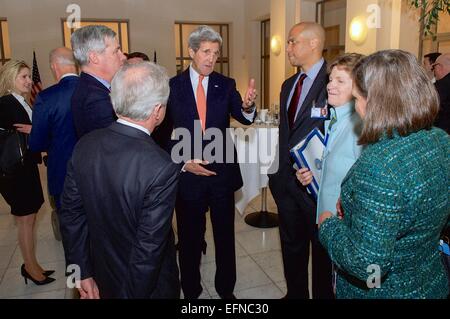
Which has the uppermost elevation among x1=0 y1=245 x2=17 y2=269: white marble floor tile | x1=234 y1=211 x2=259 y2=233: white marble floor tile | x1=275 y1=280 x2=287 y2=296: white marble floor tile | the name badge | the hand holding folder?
the name badge

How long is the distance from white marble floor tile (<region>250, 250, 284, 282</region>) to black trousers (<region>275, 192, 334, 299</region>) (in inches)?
20.4

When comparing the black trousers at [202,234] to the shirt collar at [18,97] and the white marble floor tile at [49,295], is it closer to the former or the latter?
the white marble floor tile at [49,295]

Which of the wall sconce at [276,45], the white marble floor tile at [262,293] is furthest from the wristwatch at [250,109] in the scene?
the wall sconce at [276,45]

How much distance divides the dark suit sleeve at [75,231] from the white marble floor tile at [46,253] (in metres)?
1.96

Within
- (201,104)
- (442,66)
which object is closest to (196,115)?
(201,104)

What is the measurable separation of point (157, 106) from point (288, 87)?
109 centimetres

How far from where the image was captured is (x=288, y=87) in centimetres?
228

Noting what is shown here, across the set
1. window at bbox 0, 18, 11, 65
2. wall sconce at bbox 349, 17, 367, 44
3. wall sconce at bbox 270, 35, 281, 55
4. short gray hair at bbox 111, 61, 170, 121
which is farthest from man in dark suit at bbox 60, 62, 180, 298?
window at bbox 0, 18, 11, 65

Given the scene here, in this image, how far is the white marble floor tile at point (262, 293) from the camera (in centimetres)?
268

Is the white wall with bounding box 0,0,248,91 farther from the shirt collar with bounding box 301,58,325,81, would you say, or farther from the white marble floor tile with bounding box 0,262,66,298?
the shirt collar with bounding box 301,58,325,81

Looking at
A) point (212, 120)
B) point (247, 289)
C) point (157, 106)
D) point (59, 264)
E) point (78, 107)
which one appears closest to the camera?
point (157, 106)

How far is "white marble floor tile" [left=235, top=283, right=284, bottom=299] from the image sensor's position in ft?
8.80

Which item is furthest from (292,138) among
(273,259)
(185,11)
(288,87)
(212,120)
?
(185,11)
